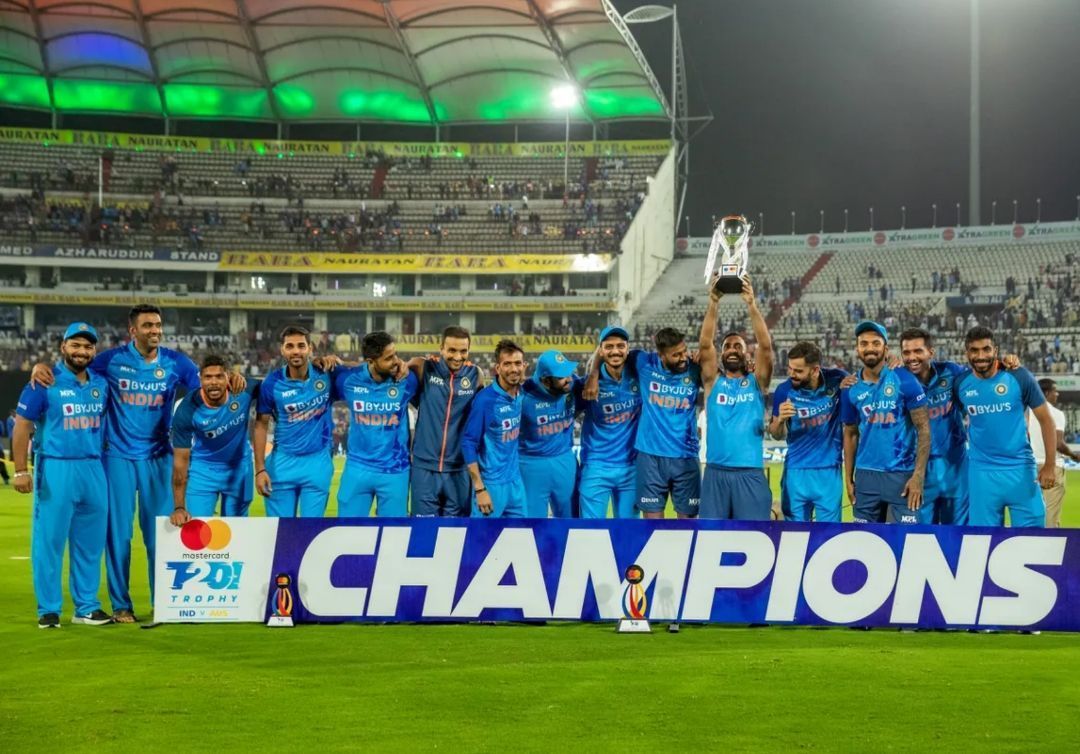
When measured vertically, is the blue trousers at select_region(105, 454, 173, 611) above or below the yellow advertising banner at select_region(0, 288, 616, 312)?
below

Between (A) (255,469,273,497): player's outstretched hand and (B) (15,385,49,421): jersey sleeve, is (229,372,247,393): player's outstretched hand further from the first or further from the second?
(B) (15,385,49,421): jersey sleeve

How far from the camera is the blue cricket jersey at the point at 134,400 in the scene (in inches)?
391

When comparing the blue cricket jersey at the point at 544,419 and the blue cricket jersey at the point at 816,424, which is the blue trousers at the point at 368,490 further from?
the blue cricket jersey at the point at 816,424

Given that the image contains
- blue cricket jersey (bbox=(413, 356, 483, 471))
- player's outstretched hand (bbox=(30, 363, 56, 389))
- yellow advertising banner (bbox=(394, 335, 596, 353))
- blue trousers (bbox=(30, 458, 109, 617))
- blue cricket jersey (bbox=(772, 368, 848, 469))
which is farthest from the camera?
yellow advertising banner (bbox=(394, 335, 596, 353))

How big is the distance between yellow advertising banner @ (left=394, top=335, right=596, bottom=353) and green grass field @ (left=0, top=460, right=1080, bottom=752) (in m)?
43.5

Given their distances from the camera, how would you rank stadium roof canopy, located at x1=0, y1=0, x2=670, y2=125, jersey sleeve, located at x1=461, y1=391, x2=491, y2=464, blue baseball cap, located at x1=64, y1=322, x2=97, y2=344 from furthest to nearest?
stadium roof canopy, located at x1=0, y1=0, x2=670, y2=125 → jersey sleeve, located at x1=461, y1=391, x2=491, y2=464 → blue baseball cap, located at x1=64, y1=322, x2=97, y2=344

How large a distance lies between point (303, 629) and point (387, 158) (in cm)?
5474

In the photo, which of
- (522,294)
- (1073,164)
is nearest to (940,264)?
(1073,164)

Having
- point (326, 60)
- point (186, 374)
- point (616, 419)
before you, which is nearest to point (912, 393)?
point (616, 419)

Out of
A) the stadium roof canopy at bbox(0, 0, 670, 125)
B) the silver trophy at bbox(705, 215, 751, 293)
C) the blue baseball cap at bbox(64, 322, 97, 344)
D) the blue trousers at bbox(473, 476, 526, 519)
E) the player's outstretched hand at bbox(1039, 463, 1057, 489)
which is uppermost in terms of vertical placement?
the stadium roof canopy at bbox(0, 0, 670, 125)

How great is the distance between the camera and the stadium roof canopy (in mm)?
53000

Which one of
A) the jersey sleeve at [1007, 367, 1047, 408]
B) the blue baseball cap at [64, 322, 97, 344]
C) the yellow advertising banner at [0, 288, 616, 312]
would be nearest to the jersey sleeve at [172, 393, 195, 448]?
the blue baseball cap at [64, 322, 97, 344]

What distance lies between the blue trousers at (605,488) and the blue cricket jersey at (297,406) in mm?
2236

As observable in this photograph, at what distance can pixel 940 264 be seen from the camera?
56.3m
